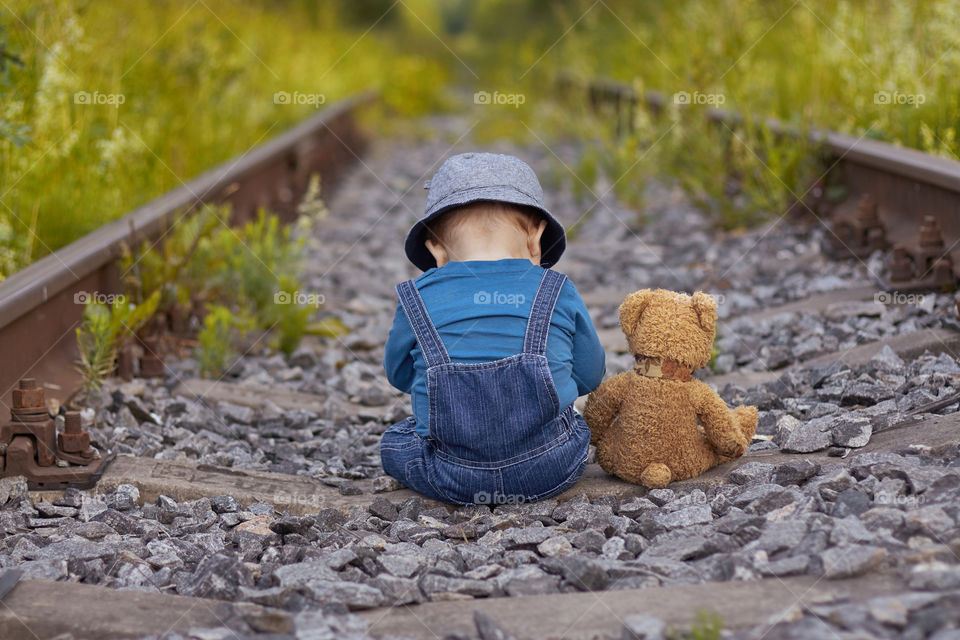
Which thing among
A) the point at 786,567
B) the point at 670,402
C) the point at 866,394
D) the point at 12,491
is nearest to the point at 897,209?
the point at 866,394

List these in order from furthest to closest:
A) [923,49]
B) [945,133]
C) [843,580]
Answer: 1. [923,49]
2. [945,133]
3. [843,580]

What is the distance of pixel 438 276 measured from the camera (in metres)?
3.05

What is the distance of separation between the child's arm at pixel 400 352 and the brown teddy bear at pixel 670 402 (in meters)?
0.63

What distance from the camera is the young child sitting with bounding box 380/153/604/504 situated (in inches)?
115

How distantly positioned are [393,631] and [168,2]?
10240mm

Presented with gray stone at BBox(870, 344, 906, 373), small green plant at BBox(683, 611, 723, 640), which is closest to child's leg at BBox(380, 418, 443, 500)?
small green plant at BBox(683, 611, 723, 640)

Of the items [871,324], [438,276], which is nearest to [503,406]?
[438,276]

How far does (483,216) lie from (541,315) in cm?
34

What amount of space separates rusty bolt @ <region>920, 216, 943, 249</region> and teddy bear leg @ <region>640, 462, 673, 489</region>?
2055 millimetres

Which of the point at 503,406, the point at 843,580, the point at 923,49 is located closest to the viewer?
the point at 843,580

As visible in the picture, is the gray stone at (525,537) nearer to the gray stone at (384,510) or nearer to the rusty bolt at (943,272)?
the gray stone at (384,510)

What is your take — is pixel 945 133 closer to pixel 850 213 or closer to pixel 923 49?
pixel 850 213

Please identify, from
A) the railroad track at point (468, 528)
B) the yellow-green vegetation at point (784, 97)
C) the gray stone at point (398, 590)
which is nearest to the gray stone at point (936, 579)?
the railroad track at point (468, 528)

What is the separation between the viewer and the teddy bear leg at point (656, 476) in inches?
117
